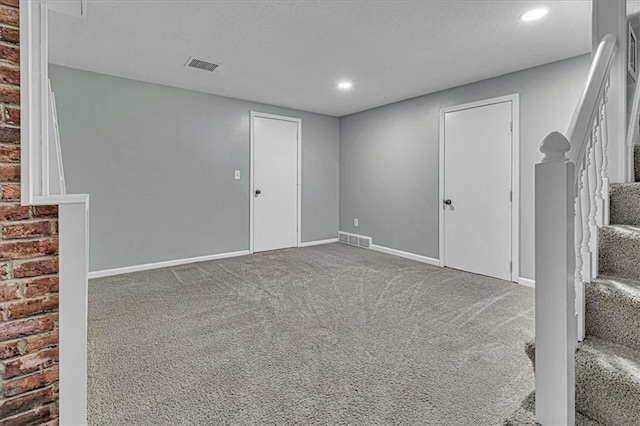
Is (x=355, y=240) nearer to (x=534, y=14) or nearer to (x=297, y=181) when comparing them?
(x=297, y=181)

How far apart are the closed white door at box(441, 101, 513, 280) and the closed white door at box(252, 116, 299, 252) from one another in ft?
7.92

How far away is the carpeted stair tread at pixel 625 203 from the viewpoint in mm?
1716

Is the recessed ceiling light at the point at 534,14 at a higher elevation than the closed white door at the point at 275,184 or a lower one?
higher

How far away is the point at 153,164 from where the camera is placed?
14.0ft

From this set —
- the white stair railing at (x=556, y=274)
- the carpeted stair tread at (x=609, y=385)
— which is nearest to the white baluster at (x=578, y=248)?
the white stair railing at (x=556, y=274)

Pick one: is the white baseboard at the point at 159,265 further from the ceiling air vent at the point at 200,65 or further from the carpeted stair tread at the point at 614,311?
the carpeted stair tread at the point at 614,311

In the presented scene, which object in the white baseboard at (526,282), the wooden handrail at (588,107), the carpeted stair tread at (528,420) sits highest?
the wooden handrail at (588,107)

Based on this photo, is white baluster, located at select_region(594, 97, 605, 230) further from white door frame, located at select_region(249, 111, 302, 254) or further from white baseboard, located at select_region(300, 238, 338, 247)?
white baseboard, located at select_region(300, 238, 338, 247)

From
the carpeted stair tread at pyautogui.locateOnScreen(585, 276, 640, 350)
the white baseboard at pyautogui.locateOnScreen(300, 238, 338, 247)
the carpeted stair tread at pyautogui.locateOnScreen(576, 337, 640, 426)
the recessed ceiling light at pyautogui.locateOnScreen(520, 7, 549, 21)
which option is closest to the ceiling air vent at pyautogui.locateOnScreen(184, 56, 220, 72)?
the recessed ceiling light at pyautogui.locateOnScreen(520, 7, 549, 21)

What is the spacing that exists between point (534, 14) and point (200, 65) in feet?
9.89

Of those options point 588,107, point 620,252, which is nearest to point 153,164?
point 588,107

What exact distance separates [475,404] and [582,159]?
1.26 metres

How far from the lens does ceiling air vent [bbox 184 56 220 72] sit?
3402 millimetres

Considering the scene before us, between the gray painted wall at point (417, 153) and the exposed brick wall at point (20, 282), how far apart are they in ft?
12.1
